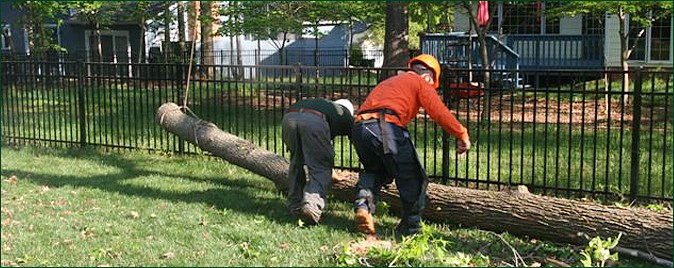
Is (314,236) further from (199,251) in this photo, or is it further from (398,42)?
(398,42)

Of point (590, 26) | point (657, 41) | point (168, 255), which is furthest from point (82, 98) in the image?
point (657, 41)

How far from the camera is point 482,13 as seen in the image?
14.6 meters

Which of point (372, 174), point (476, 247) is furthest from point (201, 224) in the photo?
point (476, 247)

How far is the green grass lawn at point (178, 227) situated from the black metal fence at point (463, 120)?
1606 mm

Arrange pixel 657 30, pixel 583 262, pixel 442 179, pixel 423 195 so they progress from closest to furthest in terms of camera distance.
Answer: pixel 583 262, pixel 423 195, pixel 442 179, pixel 657 30

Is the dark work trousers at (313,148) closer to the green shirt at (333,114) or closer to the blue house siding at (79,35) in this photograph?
the green shirt at (333,114)

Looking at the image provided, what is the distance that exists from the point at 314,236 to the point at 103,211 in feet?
7.13

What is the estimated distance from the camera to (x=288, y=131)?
21.1 feet

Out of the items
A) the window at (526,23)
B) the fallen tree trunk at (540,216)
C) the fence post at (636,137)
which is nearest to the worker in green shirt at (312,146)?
the fallen tree trunk at (540,216)

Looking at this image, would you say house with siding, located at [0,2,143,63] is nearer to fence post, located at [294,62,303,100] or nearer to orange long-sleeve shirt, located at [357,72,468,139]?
fence post, located at [294,62,303,100]

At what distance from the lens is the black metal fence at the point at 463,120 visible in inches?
305

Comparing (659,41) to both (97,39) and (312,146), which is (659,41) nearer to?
(312,146)

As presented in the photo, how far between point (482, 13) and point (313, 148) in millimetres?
9201

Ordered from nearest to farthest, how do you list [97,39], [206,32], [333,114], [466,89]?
[333,114] < [466,89] < [206,32] < [97,39]
